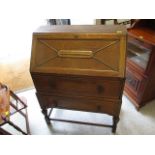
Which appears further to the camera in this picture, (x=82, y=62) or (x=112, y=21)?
(x=112, y=21)

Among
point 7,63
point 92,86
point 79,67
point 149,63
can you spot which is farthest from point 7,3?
point 7,63

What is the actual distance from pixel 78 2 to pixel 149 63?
2.83ft

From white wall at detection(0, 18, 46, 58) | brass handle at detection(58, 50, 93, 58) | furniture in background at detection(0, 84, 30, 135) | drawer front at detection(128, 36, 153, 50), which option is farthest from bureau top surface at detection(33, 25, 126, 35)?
white wall at detection(0, 18, 46, 58)

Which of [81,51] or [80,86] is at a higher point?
[81,51]

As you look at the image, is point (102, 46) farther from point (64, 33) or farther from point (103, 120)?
point (103, 120)

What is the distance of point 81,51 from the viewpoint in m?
1.19

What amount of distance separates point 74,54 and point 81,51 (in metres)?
0.06

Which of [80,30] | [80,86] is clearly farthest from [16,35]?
[80,86]

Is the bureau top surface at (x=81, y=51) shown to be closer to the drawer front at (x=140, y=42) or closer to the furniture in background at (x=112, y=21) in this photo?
the drawer front at (x=140, y=42)

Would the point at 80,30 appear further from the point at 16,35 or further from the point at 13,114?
the point at 16,35

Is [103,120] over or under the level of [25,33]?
under

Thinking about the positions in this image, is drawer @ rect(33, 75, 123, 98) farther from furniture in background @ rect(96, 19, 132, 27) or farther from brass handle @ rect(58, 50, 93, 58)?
furniture in background @ rect(96, 19, 132, 27)

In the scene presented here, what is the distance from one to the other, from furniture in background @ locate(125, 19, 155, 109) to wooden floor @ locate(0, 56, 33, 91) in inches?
56.5
